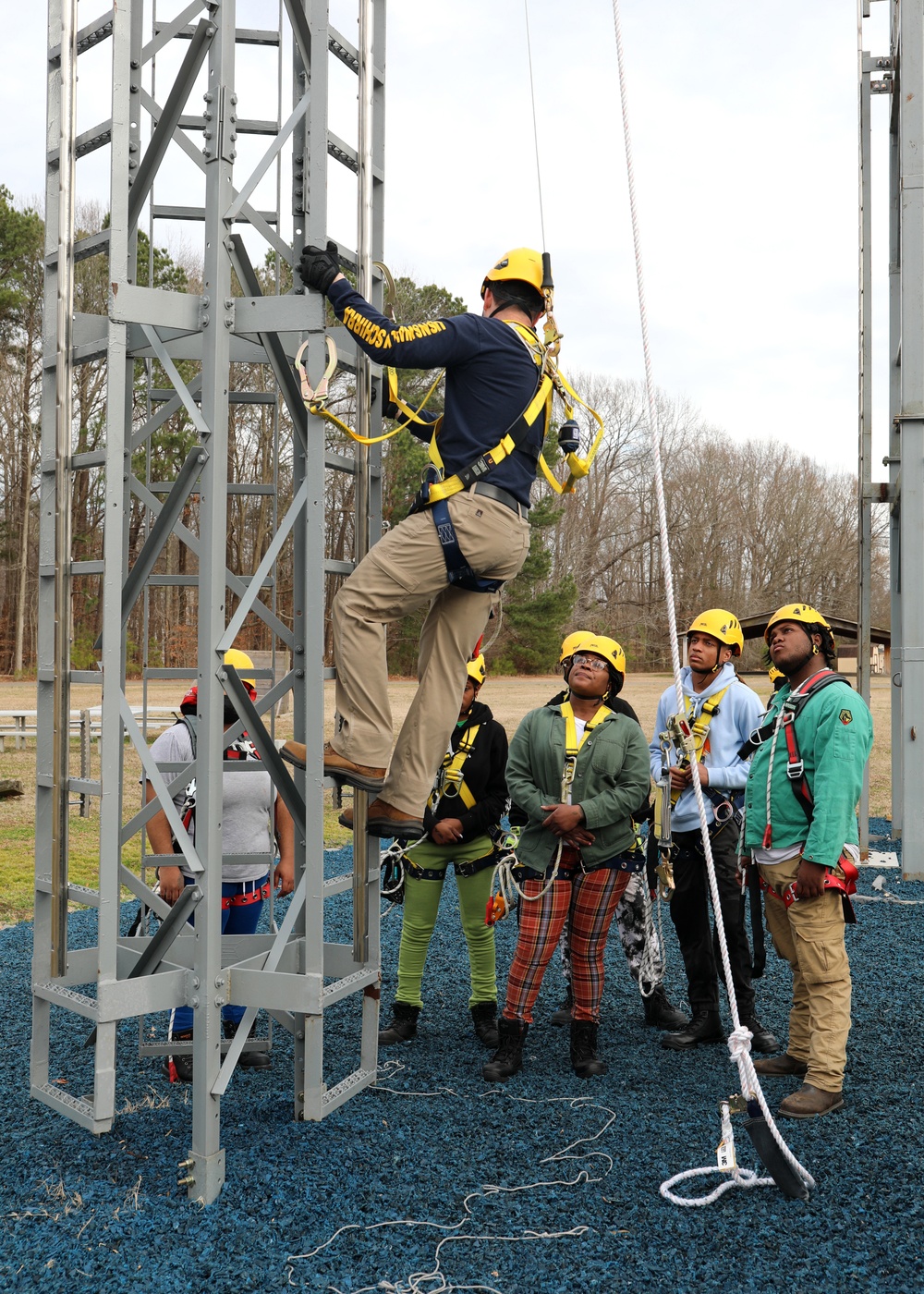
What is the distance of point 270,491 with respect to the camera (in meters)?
5.29

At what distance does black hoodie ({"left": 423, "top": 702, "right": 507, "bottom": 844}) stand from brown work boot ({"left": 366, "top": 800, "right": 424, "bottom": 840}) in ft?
4.76

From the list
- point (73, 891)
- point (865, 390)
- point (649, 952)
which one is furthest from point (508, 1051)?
point (865, 390)

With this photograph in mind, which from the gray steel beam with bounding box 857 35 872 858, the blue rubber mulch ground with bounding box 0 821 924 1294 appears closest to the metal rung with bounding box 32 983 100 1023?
the blue rubber mulch ground with bounding box 0 821 924 1294

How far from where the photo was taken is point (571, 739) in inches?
227

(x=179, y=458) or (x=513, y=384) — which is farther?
(x=179, y=458)

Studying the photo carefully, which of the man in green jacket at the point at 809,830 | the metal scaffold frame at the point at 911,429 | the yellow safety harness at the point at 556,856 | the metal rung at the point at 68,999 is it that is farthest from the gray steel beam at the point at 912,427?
the metal rung at the point at 68,999

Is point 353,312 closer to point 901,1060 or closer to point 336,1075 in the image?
point 336,1075

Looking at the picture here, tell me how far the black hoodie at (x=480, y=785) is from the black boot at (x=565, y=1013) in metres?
1.14

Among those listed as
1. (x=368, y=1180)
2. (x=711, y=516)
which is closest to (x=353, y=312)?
(x=368, y=1180)

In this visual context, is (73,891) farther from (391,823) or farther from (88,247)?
(88,247)

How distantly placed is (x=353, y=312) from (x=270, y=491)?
4.78 ft

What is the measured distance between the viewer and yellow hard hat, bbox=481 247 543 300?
15.2ft

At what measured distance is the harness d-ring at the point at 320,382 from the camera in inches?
159

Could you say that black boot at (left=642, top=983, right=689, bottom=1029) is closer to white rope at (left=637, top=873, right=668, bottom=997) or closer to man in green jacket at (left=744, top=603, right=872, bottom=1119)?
white rope at (left=637, top=873, right=668, bottom=997)
